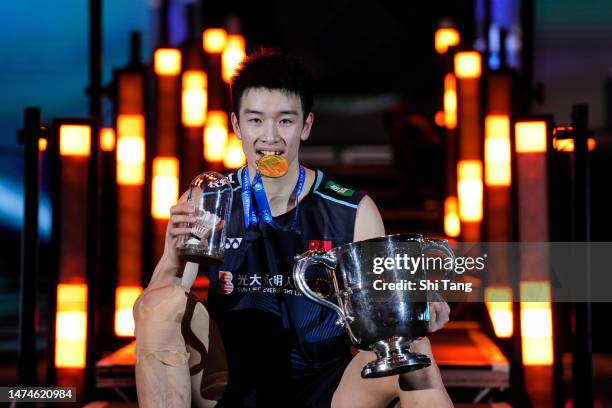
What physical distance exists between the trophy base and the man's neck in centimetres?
59

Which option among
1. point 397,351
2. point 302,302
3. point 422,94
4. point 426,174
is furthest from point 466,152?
point 422,94

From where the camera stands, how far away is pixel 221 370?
215 centimetres

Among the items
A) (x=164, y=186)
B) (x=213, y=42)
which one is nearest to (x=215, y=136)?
(x=213, y=42)

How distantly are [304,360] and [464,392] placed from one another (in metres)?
1.12

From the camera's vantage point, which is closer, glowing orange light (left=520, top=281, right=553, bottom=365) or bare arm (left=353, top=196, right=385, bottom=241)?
bare arm (left=353, top=196, right=385, bottom=241)

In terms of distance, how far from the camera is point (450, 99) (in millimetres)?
4719

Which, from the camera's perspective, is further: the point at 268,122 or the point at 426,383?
the point at 268,122

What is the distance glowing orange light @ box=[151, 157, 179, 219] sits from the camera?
409cm

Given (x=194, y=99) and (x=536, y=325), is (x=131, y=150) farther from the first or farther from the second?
(x=536, y=325)

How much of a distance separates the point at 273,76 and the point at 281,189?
0.29 meters

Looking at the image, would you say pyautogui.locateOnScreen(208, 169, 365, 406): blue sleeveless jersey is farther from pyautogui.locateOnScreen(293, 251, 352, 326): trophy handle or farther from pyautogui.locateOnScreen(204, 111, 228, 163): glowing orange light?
pyautogui.locateOnScreen(204, 111, 228, 163): glowing orange light

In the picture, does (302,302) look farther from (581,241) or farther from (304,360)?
(581,241)

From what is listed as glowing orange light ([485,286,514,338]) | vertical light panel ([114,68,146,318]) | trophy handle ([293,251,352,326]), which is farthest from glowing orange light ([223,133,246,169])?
trophy handle ([293,251,352,326])

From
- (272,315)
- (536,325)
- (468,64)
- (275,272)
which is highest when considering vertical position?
A: (468,64)
